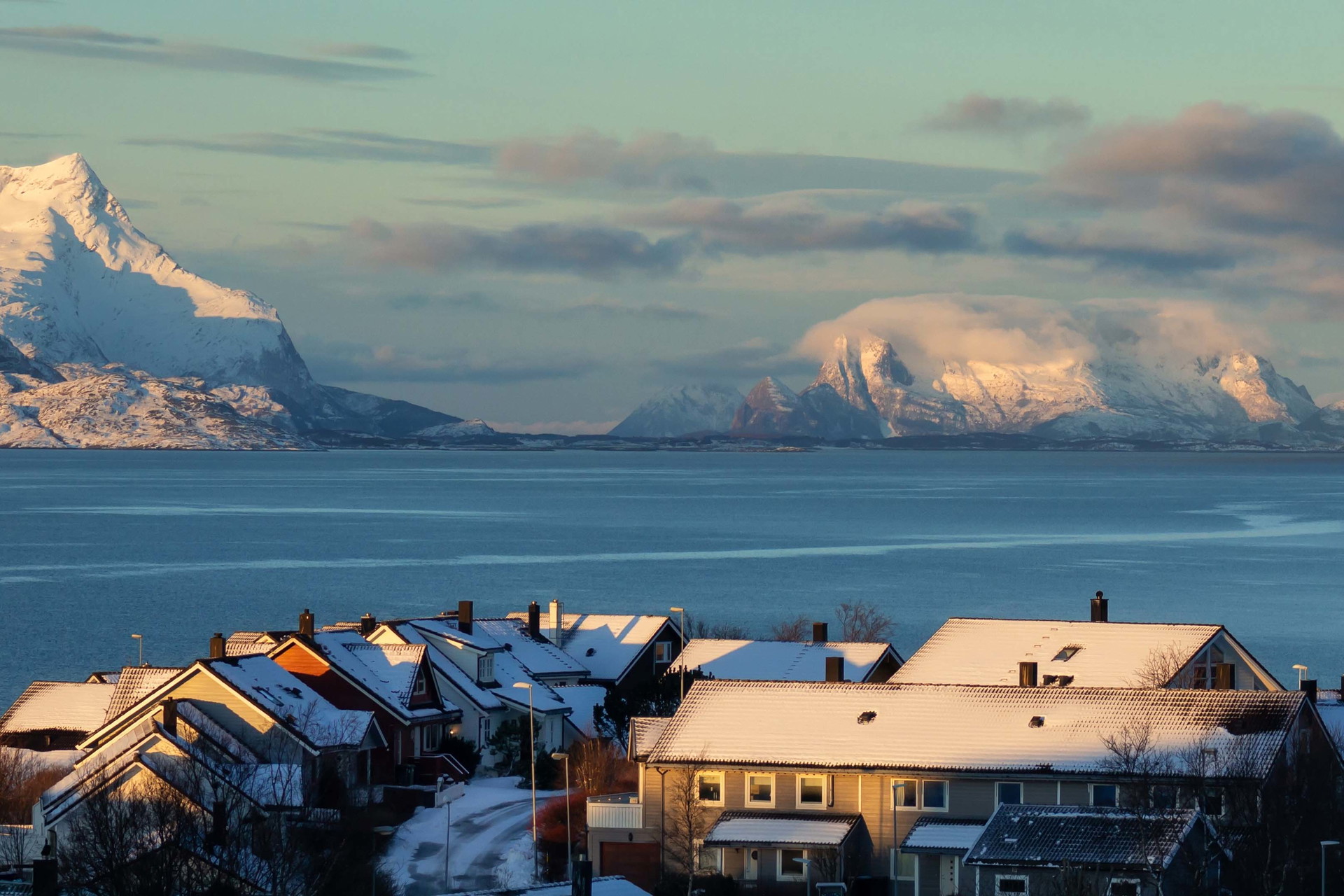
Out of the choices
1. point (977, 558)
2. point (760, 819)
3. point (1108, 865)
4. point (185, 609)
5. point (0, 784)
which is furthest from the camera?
point (977, 558)

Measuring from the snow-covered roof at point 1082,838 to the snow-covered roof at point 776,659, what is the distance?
77.0ft

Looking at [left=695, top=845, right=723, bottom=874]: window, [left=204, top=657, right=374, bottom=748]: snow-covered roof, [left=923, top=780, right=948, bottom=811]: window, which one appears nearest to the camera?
[left=695, top=845, right=723, bottom=874]: window

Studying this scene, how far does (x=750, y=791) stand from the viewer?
4066 cm

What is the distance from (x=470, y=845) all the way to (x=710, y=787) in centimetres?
632

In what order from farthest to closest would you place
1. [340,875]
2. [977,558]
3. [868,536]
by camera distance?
[868,536] → [977,558] → [340,875]

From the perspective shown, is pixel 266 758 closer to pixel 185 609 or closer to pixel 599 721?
pixel 599 721

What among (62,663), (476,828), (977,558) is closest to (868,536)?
(977,558)

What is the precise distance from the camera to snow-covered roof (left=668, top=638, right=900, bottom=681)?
57719 mm

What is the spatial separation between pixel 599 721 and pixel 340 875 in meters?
25.1

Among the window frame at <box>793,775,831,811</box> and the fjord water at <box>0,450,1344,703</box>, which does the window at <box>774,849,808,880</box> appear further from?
the fjord water at <box>0,450,1344,703</box>

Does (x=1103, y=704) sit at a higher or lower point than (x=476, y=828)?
higher

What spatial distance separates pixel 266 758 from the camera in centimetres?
4612

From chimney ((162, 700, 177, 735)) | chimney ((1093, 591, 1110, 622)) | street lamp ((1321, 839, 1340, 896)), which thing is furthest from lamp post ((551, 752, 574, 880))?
chimney ((1093, 591, 1110, 622))

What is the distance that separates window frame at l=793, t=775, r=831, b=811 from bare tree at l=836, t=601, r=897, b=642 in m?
47.7
